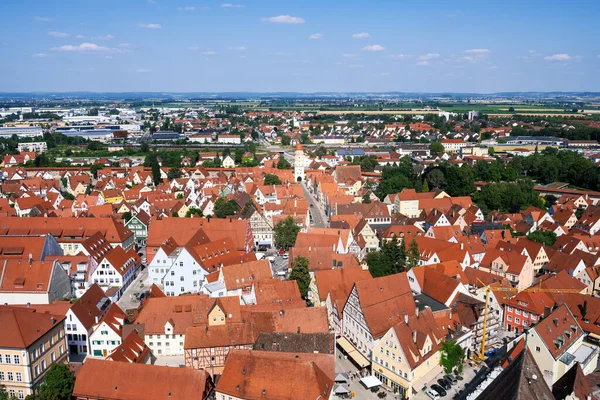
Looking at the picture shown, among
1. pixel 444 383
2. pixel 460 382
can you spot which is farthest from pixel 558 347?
pixel 444 383

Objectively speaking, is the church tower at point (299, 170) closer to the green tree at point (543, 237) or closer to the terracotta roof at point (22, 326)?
the green tree at point (543, 237)

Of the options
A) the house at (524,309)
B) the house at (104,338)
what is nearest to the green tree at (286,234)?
the house at (524,309)

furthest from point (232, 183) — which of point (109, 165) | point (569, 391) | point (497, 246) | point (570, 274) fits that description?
point (569, 391)

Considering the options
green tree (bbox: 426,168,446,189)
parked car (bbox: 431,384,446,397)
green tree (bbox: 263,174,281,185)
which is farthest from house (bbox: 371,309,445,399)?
green tree (bbox: 263,174,281,185)

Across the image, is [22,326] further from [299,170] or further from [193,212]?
[299,170]

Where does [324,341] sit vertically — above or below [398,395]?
above

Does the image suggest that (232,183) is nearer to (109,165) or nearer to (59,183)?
(59,183)
